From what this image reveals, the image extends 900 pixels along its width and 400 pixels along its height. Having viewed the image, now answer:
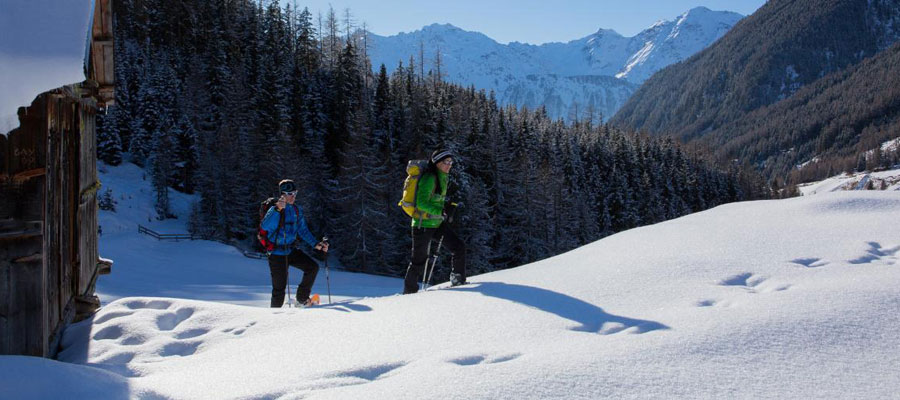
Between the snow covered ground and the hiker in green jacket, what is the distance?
43.5 inches

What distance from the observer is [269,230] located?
23.1ft

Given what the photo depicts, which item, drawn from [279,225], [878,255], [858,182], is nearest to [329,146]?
[279,225]

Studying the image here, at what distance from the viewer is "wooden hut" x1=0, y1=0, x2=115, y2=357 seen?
3928 mm

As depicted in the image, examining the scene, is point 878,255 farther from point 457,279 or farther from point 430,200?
point 430,200

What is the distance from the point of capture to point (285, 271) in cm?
717

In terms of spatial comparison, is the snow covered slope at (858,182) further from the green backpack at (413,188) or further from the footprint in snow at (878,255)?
the green backpack at (413,188)

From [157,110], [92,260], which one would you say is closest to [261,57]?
[157,110]

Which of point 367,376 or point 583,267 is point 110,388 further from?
point 583,267

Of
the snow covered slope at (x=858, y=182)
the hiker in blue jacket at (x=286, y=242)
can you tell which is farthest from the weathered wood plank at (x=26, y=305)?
the snow covered slope at (x=858, y=182)

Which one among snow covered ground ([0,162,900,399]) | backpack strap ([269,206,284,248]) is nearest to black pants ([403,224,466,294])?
snow covered ground ([0,162,900,399])

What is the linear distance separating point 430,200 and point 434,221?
316 millimetres

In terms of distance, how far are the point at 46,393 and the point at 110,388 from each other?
34 cm

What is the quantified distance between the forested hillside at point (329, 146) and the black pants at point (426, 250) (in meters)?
28.3

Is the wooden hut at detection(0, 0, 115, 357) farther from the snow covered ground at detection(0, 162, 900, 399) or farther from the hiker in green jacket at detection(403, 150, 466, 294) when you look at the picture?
the hiker in green jacket at detection(403, 150, 466, 294)
